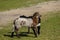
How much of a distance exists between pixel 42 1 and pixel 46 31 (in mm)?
16044

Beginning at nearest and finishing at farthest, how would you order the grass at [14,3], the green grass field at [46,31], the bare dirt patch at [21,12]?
the green grass field at [46,31] → the bare dirt patch at [21,12] → the grass at [14,3]

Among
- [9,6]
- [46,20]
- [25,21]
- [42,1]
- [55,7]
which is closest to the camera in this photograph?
[25,21]

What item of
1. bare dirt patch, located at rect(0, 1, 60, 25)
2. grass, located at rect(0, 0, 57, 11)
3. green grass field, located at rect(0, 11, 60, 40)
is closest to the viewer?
green grass field, located at rect(0, 11, 60, 40)

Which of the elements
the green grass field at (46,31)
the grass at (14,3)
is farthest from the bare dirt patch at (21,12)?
the green grass field at (46,31)

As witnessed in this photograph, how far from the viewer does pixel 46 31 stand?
16.8 m

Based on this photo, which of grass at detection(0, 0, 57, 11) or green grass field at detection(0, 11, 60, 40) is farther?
grass at detection(0, 0, 57, 11)

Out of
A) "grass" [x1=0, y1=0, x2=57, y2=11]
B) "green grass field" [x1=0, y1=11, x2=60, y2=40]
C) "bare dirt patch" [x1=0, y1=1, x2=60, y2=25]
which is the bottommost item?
"green grass field" [x1=0, y1=11, x2=60, y2=40]

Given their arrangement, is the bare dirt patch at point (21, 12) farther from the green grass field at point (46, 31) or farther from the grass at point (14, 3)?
the green grass field at point (46, 31)

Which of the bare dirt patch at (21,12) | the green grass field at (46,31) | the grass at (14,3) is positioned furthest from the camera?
the grass at (14,3)

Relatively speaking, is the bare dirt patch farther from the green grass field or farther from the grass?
the green grass field

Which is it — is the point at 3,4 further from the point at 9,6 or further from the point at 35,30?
the point at 35,30

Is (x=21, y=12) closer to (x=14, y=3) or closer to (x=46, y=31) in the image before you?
(x=14, y=3)

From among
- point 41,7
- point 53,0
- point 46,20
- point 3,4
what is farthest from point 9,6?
point 46,20

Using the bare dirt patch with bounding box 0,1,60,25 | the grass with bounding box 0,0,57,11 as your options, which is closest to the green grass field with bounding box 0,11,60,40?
the bare dirt patch with bounding box 0,1,60,25
